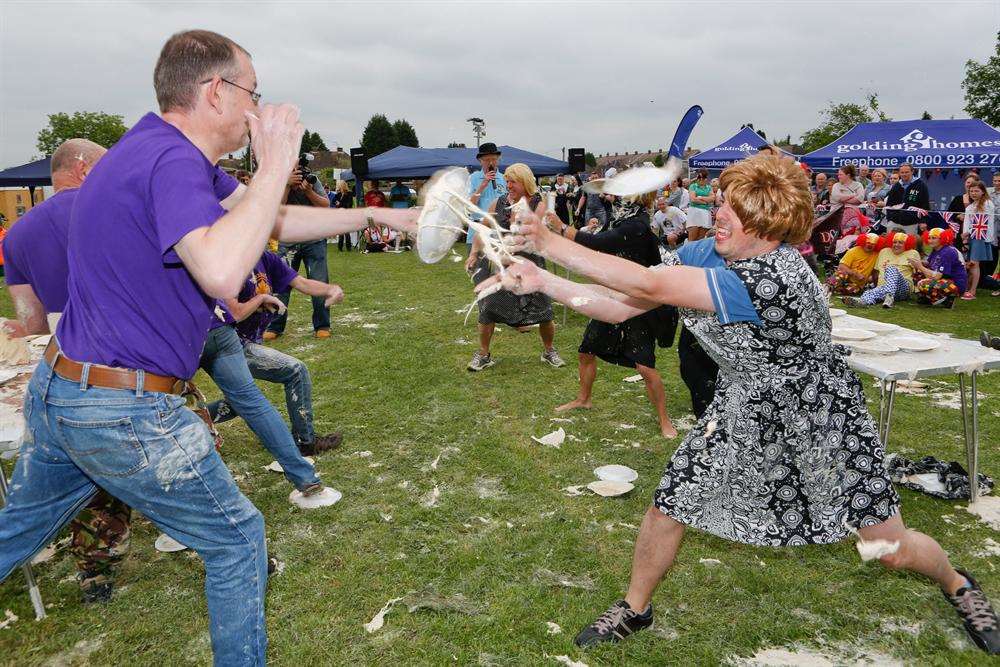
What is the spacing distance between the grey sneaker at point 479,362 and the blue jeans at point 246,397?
2.83m

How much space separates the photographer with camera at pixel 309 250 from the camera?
743cm

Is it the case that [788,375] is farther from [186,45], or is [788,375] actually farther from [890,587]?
[186,45]

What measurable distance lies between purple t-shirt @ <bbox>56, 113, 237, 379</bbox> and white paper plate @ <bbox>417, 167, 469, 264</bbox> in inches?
29.1

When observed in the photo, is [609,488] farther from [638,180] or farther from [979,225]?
[979,225]

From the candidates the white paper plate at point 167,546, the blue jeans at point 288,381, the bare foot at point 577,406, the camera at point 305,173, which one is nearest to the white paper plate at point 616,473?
the bare foot at point 577,406

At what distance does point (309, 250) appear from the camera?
7730 millimetres

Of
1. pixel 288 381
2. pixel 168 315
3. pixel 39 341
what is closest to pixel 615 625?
pixel 168 315

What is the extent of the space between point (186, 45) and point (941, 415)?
5.58m

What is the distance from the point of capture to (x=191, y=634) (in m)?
2.69

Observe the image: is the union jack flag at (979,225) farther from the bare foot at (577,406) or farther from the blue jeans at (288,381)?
the blue jeans at (288,381)

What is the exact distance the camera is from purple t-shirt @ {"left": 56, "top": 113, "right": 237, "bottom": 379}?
1697 millimetres

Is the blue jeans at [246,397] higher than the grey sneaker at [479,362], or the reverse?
the blue jeans at [246,397]

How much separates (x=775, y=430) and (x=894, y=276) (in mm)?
8692

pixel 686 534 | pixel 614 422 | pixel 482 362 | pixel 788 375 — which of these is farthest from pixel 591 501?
pixel 482 362
